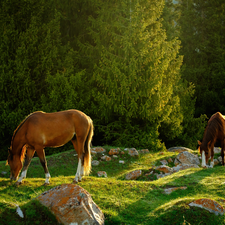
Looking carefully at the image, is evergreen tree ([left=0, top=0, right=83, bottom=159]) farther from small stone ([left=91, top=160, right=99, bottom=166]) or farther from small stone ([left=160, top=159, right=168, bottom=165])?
small stone ([left=160, top=159, right=168, bottom=165])

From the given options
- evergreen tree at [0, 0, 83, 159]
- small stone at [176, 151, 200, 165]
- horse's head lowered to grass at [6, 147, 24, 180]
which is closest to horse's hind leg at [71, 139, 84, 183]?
horse's head lowered to grass at [6, 147, 24, 180]

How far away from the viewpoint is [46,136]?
6.88 meters

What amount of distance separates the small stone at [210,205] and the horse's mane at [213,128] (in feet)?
15.2

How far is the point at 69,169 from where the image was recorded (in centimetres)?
1094

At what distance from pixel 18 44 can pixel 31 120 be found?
11205 millimetres

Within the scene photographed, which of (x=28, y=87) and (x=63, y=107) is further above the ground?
(x=28, y=87)

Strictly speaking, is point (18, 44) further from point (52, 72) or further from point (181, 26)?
point (181, 26)

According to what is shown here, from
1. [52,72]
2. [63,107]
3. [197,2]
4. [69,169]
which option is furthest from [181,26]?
[69,169]

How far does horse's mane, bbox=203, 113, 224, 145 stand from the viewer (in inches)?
391

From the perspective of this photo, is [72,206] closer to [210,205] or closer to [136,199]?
[136,199]

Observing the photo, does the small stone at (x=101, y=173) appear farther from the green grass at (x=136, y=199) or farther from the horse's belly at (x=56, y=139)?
the horse's belly at (x=56, y=139)

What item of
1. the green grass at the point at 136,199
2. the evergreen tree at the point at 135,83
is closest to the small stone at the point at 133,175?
the green grass at the point at 136,199

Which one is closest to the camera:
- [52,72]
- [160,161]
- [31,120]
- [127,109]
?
[31,120]

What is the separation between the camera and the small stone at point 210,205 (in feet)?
17.3
